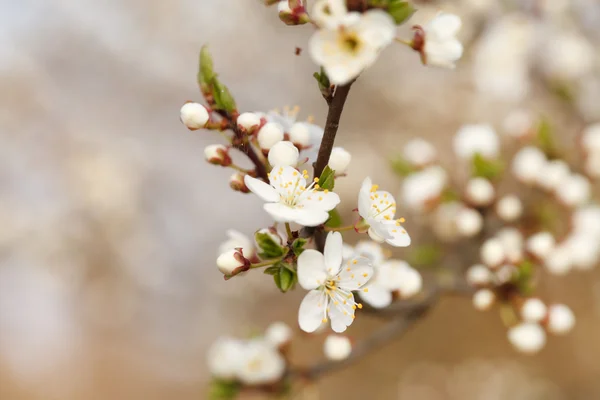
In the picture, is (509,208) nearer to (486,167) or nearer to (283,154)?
(486,167)

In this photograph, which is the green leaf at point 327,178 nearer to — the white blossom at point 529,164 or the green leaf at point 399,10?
the green leaf at point 399,10

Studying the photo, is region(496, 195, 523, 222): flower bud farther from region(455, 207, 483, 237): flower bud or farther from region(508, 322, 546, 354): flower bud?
region(508, 322, 546, 354): flower bud

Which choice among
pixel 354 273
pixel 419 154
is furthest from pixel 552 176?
pixel 354 273

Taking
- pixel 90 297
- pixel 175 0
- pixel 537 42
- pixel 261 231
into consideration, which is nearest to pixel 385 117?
pixel 537 42

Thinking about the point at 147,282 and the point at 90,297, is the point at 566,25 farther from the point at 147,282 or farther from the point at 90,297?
the point at 90,297

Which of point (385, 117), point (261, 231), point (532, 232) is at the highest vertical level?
point (385, 117)

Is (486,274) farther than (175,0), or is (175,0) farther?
(175,0)
